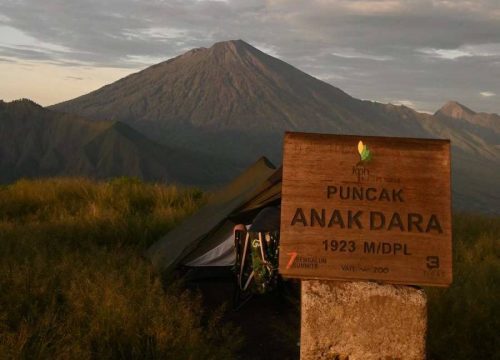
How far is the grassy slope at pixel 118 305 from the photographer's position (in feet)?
13.0

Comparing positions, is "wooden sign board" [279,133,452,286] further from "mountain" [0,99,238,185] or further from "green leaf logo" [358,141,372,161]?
"mountain" [0,99,238,185]

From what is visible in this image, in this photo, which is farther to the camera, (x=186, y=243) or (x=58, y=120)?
(x=58, y=120)

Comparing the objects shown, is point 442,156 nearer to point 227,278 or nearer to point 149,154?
point 227,278

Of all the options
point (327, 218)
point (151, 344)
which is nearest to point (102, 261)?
point (151, 344)

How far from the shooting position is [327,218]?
3725 mm

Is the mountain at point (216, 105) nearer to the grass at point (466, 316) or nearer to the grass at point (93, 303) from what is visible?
the grass at point (93, 303)

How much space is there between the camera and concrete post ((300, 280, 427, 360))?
3684 millimetres

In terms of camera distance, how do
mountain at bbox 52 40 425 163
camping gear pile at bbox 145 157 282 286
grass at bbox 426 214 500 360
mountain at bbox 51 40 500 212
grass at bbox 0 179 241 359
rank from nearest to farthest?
grass at bbox 0 179 241 359 < grass at bbox 426 214 500 360 < camping gear pile at bbox 145 157 282 286 < mountain at bbox 51 40 500 212 < mountain at bbox 52 40 425 163

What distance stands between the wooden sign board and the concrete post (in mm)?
96

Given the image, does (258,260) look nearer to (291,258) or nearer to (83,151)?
(291,258)

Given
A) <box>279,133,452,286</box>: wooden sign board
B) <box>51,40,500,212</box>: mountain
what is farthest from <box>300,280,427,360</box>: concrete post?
<box>51,40,500,212</box>: mountain

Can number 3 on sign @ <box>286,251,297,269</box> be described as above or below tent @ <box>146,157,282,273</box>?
below

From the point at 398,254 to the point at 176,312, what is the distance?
1.62 meters

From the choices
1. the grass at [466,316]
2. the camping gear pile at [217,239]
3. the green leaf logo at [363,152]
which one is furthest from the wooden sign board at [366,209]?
the camping gear pile at [217,239]
